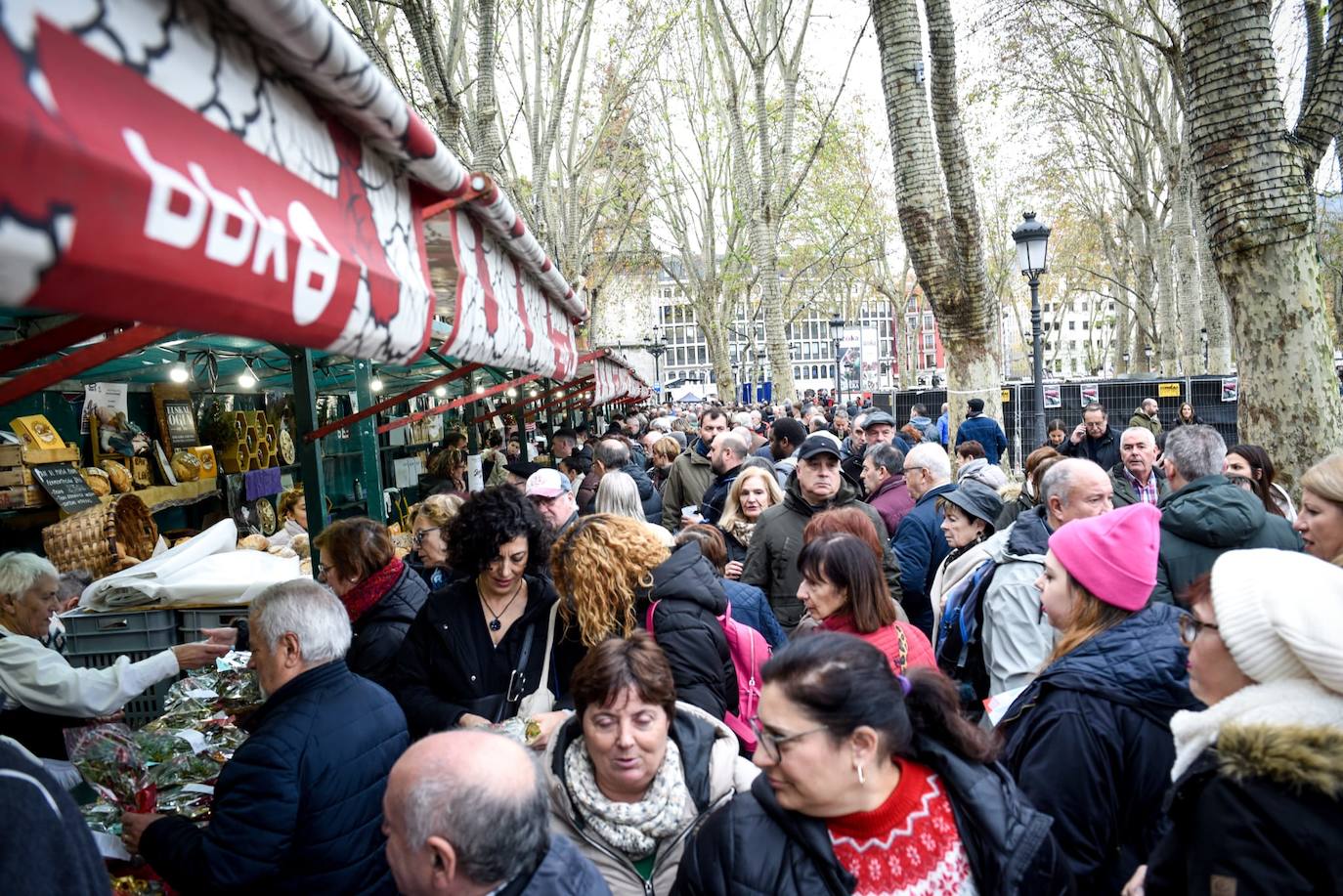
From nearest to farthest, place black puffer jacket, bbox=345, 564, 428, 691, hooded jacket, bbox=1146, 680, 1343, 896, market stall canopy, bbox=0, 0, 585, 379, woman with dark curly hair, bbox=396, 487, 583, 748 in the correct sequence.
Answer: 1. market stall canopy, bbox=0, 0, 585, 379
2. hooded jacket, bbox=1146, 680, 1343, 896
3. woman with dark curly hair, bbox=396, 487, 583, 748
4. black puffer jacket, bbox=345, 564, 428, 691

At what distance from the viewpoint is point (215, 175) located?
1.19m

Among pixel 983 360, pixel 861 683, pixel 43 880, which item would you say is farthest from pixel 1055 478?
pixel 983 360

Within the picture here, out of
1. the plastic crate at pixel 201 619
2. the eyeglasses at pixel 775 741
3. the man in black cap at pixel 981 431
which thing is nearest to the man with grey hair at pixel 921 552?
the eyeglasses at pixel 775 741

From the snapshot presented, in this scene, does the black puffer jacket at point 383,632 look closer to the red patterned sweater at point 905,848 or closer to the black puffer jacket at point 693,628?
the black puffer jacket at point 693,628

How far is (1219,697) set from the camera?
2023 mm

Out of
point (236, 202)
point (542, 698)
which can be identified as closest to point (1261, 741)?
point (236, 202)

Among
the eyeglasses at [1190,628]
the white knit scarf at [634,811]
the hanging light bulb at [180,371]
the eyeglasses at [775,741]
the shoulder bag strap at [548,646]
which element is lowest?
the white knit scarf at [634,811]

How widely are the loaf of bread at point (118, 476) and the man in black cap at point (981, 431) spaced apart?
8.40 m

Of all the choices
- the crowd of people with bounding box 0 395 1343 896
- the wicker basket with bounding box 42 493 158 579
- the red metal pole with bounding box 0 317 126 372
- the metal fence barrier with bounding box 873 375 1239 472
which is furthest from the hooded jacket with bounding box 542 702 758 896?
the metal fence barrier with bounding box 873 375 1239 472

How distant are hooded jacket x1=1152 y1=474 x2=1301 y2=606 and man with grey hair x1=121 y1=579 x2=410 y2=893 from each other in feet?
10.8

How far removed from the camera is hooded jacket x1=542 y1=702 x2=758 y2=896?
2.28m

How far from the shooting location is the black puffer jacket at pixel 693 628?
2990mm

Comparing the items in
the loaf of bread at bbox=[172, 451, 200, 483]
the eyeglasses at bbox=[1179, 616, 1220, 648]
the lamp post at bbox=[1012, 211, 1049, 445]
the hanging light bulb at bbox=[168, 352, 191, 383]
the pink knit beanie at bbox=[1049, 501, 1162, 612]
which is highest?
the lamp post at bbox=[1012, 211, 1049, 445]

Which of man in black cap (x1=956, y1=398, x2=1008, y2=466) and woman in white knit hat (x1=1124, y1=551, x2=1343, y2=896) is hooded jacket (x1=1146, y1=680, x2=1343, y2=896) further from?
man in black cap (x1=956, y1=398, x2=1008, y2=466)
